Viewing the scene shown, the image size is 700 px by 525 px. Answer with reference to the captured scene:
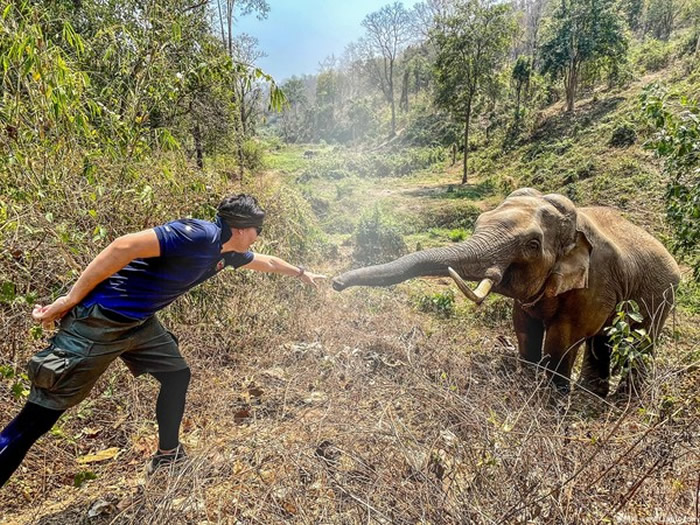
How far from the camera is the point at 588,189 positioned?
40.5 feet

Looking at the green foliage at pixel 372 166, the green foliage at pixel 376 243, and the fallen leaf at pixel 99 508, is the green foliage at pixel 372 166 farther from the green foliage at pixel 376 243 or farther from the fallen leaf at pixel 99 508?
the fallen leaf at pixel 99 508

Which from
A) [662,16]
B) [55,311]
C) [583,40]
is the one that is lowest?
[55,311]

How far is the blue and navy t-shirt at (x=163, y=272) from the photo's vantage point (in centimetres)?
197

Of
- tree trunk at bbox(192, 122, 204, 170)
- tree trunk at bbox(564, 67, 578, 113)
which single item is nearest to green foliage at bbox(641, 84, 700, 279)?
tree trunk at bbox(192, 122, 204, 170)

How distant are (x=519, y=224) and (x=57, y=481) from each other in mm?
3500

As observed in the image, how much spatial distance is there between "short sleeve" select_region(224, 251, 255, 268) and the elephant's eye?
6.77 feet

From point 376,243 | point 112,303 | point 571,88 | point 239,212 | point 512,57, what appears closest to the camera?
point 112,303

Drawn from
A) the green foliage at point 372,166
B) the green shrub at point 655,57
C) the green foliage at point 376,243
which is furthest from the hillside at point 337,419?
the green shrub at point 655,57

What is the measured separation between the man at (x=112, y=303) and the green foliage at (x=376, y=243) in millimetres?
6355

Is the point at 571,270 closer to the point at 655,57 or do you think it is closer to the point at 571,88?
the point at 571,88

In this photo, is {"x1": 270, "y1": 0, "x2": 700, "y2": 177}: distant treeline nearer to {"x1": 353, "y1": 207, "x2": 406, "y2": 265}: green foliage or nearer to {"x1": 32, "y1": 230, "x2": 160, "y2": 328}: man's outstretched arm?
{"x1": 353, "y1": 207, "x2": 406, "y2": 265}: green foliage

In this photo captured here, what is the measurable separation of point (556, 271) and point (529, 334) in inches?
41.6

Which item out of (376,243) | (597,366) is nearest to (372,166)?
(376,243)

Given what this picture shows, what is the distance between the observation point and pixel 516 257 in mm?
3197
